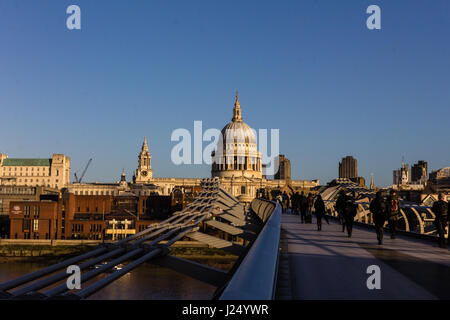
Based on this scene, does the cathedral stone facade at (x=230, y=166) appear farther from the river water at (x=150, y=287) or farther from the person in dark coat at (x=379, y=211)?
the person in dark coat at (x=379, y=211)

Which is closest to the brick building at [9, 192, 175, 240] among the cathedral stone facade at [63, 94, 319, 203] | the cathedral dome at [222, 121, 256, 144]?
the cathedral stone facade at [63, 94, 319, 203]

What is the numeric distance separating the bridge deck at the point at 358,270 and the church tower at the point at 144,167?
440ft

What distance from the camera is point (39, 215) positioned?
206 feet

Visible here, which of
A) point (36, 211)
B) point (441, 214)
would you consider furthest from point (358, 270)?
point (36, 211)

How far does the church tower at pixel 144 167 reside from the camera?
470 ft

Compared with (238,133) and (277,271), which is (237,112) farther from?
(277,271)

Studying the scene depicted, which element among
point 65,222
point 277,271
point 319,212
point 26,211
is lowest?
point 65,222

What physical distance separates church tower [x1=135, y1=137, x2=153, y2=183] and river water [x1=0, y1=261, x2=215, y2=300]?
93341 mm

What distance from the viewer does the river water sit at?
3488 cm

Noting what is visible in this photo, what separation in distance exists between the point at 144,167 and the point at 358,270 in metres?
141

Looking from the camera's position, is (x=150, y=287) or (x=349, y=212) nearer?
(x=349, y=212)

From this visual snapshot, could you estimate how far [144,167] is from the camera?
14550cm
